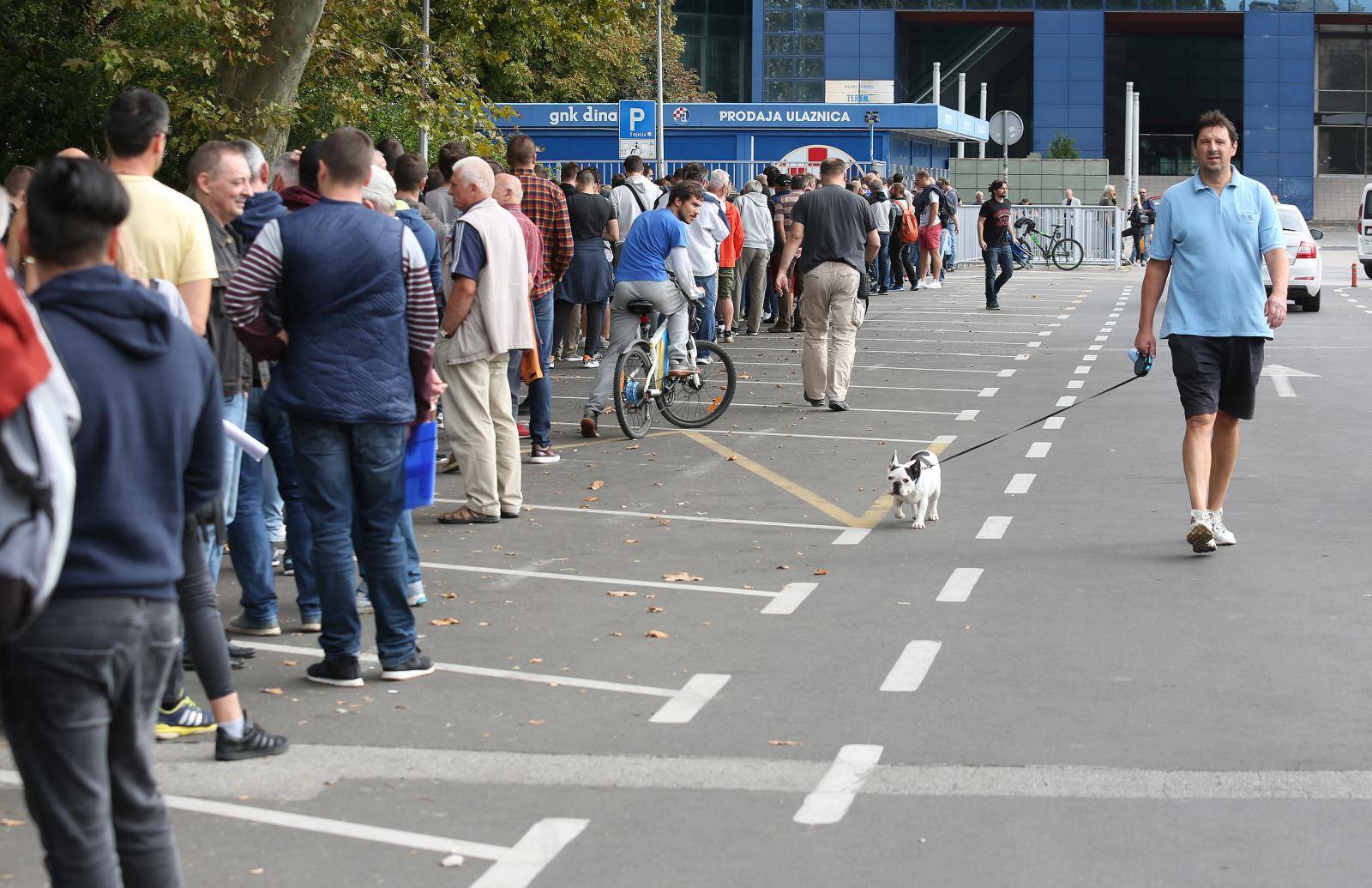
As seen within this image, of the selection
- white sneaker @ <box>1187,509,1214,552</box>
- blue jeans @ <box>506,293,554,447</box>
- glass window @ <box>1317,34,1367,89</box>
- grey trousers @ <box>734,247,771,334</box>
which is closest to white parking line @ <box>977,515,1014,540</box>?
white sneaker @ <box>1187,509,1214,552</box>

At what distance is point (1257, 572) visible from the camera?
27.0ft

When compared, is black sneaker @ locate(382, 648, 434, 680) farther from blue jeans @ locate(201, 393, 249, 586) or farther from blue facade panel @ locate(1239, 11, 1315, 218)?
blue facade panel @ locate(1239, 11, 1315, 218)

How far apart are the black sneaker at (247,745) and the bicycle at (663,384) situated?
297 inches

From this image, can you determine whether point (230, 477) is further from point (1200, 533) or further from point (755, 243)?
point (755, 243)

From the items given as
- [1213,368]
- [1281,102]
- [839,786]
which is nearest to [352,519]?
[839,786]

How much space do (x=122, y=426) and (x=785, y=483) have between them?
793cm

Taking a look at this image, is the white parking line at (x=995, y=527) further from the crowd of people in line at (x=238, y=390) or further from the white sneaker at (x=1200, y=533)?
the crowd of people in line at (x=238, y=390)

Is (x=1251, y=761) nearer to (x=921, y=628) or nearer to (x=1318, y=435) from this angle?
(x=921, y=628)

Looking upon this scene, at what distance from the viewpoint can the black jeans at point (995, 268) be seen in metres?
26.8

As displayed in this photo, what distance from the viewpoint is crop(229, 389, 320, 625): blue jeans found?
707cm

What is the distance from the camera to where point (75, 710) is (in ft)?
10.9

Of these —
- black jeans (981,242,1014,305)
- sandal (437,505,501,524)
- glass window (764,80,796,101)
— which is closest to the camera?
sandal (437,505,501,524)

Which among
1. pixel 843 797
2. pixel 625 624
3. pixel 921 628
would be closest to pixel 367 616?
pixel 625 624

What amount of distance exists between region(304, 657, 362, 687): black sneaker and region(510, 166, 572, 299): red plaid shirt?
269 inches
